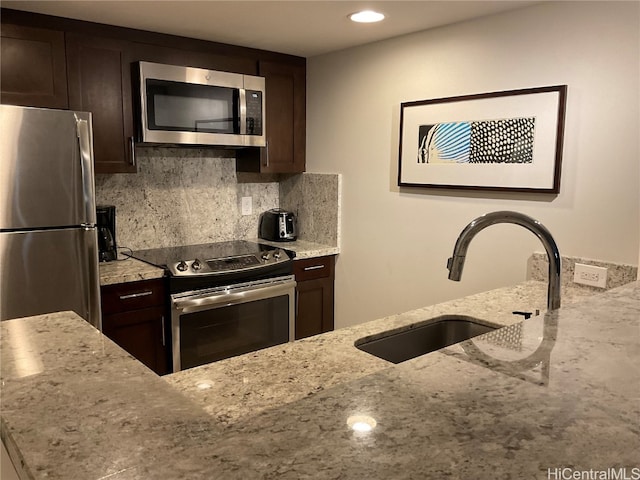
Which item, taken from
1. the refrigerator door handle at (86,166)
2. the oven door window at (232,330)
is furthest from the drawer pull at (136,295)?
the refrigerator door handle at (86,166)

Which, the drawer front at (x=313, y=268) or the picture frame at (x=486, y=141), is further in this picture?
the drawer front at (x=313, y=268)

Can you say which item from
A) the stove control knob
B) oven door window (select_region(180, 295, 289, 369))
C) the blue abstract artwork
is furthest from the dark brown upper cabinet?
the blue abstract artwork

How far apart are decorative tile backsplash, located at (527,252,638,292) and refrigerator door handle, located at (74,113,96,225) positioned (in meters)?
1.92

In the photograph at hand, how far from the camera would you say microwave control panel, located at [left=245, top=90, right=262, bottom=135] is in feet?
10.3

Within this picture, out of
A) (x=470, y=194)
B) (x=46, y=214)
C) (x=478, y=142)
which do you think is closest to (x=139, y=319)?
(x=46, y=214)

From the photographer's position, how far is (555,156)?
88.2 inches

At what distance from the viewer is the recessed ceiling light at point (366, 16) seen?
2.43 metres

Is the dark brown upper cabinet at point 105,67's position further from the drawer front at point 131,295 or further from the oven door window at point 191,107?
the drawer front at point 131,295

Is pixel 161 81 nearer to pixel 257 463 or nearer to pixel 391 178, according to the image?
pixel 391 178

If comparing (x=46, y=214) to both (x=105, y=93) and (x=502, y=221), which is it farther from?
(x=502, y=221)

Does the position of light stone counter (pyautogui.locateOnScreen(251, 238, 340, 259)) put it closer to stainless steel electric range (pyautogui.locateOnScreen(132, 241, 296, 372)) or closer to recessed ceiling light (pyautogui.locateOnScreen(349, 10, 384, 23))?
stainless steel electric range (pyautogui.locateOnScreen(132, 241, 296, 372))

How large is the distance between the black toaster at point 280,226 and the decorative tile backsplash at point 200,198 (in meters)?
0.09

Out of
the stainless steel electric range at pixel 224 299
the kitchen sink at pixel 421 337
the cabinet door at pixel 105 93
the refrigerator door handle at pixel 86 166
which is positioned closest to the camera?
the kitchen sink at pixel 421 337

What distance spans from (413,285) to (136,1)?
1968 mm
